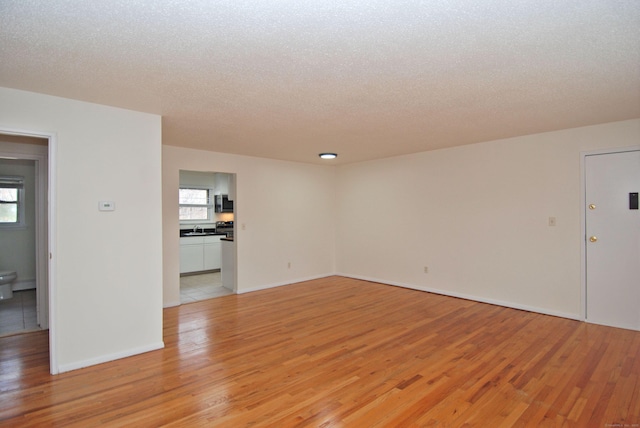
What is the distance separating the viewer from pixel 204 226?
8070 millimetres

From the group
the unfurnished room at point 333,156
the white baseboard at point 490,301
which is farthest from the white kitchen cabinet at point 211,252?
the white baseboard at point 490,301

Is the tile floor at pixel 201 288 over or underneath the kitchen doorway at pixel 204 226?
underneath

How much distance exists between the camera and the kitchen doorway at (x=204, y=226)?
6.81 m

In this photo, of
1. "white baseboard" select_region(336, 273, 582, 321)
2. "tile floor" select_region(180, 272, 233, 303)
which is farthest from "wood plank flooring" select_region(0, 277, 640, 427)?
"tile floor" select_region(180, 272, 233, 303)

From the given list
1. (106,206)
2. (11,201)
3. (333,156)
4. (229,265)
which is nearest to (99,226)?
(106,206)

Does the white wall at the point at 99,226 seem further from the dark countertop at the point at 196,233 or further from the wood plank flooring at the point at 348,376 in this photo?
the dark countertop at the point at 196,233

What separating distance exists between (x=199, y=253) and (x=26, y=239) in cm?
295

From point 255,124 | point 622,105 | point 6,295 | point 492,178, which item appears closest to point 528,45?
point 622,105

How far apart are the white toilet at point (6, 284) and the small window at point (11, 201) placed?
106 centimetres

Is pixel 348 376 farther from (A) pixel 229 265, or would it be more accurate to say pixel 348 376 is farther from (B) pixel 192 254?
(B) pixel 192 254

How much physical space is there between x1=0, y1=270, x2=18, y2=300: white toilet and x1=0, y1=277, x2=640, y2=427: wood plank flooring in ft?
7.49

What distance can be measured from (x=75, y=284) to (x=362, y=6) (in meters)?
3.17

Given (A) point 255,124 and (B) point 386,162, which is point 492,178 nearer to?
(B) point 386,162

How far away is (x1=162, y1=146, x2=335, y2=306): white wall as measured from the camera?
4.98 m
